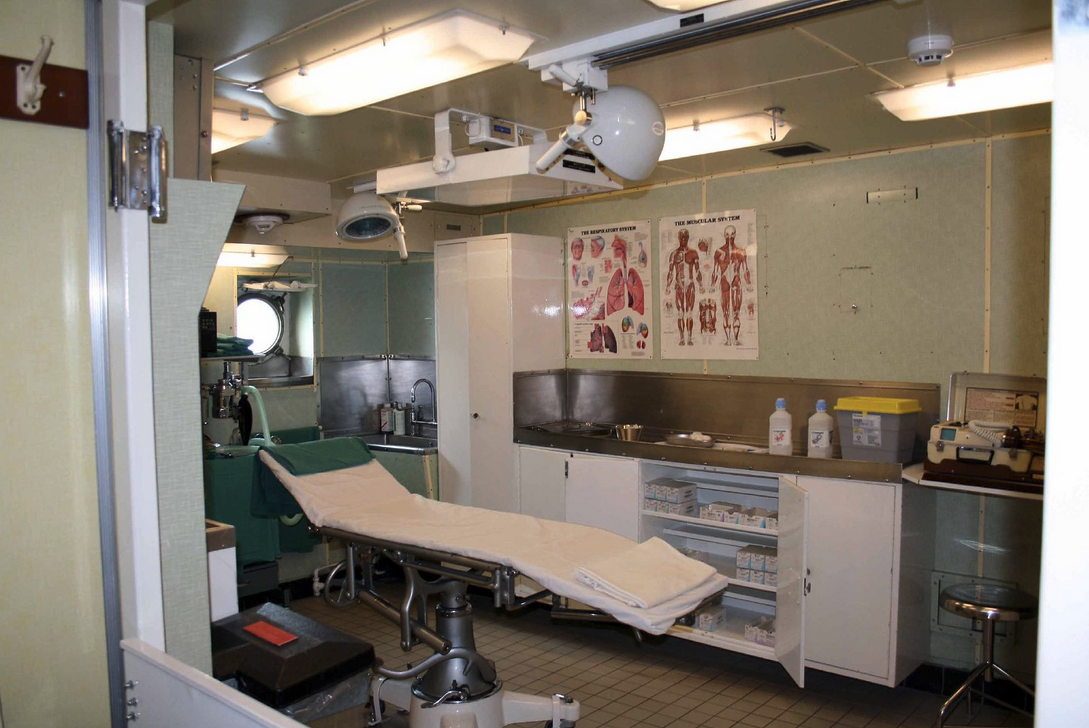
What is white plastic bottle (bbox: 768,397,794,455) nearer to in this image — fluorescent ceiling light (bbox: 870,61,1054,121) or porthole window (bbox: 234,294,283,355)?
fluorescent ceiling light (bbox: 870,61,1054,121)

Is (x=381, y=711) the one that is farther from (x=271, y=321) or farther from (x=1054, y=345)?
(x=1054, y=345)

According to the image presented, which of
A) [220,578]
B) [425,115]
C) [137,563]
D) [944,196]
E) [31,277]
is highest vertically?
[425,115]

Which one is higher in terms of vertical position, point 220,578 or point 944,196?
point 944,196

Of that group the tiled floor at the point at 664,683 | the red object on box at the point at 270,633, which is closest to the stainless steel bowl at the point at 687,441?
the tiled floor at the point at 664,683

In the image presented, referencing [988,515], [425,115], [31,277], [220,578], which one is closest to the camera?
[31,277]

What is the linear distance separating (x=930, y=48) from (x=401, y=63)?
1.68m

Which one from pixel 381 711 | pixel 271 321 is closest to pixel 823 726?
A: pixel 381 711

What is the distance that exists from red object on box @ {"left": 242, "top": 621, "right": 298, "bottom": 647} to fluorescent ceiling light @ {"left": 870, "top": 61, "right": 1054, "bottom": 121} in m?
2.90

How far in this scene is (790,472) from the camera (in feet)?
13.2

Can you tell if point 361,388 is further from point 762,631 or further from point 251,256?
point 762,631

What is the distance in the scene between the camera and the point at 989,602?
3396 millimetres

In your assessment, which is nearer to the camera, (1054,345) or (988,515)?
(1054,345)

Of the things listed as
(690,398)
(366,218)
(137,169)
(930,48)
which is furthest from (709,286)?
(137,169)

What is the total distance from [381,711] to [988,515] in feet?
10.1
